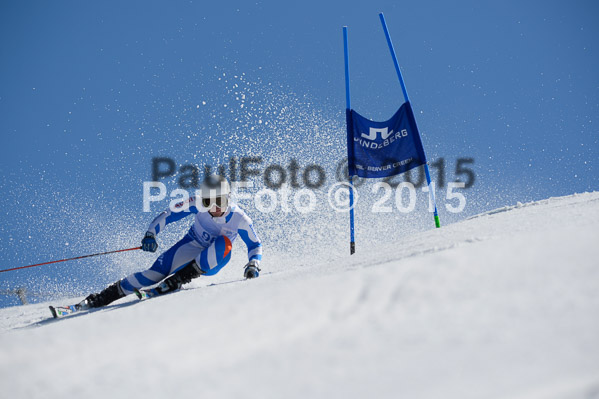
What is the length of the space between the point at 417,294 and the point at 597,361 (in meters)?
0.50

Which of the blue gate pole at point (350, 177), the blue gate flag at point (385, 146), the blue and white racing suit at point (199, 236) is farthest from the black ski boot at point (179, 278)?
the blue gate flag at point (385, 146)

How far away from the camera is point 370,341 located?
3.64 feet

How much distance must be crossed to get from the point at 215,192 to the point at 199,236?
0.52 meters

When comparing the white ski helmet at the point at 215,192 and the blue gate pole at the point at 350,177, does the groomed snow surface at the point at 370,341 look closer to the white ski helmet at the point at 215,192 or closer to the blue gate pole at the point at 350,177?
the white ski helmet at the point at 215,192

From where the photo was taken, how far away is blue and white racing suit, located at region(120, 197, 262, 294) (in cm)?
433

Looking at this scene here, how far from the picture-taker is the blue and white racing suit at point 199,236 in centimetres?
433

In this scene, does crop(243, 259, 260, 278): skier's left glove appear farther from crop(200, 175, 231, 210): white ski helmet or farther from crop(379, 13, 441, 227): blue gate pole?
crop(379, 13, 441, 227): blue gate pole

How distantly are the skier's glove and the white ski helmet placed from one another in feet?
2.11

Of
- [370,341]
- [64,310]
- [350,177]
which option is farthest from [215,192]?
[370,341]

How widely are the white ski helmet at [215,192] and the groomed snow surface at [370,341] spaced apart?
2.90 metres

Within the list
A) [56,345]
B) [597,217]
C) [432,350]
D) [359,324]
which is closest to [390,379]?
[432,350]

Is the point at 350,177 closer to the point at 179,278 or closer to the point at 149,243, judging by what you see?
the point at 149,243

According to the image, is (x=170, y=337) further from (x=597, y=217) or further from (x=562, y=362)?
(x=597, y=217)

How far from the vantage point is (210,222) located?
4.52 m
